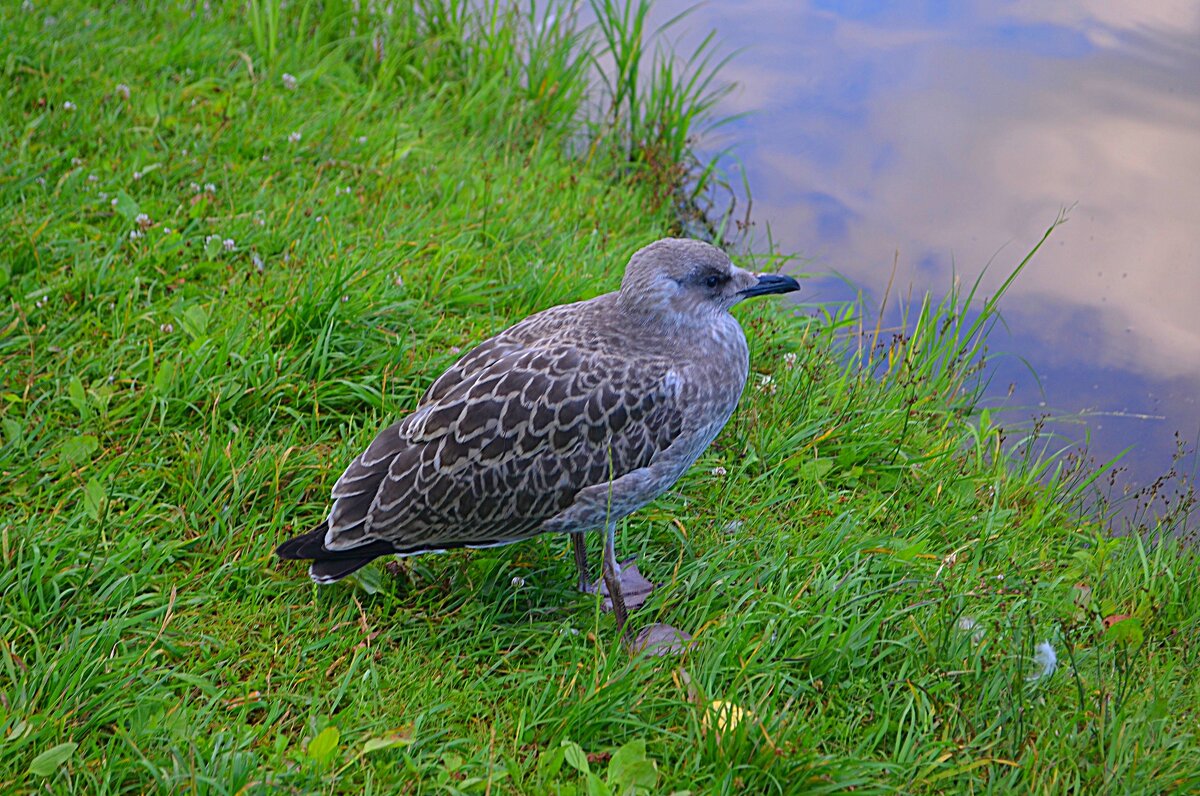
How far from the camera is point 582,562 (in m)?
4.02

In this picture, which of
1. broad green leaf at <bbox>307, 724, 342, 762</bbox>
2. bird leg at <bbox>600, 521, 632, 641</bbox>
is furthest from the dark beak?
broad green leaf at <bbox>307, 724, 342, 762</bbox>

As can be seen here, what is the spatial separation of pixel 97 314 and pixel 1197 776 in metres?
4.33

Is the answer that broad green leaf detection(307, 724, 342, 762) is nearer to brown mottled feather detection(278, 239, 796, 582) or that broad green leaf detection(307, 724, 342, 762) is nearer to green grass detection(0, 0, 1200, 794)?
green grass detection(0, 0, 1200, 794)

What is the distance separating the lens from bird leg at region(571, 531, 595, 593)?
13.1 ft

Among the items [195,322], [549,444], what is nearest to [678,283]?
[549,444]

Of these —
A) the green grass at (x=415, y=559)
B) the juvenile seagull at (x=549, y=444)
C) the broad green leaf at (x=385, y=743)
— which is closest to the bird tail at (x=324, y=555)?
the juvenile seagull at (x=549, y=444)

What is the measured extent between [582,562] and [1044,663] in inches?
61.6

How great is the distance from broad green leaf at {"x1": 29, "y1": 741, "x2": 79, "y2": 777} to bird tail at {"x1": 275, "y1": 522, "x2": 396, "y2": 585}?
0.89 m

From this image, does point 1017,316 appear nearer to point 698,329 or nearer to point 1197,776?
point 698,329

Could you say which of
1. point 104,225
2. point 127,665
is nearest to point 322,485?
point 127,665

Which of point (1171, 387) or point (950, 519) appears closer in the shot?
point (950, 519)

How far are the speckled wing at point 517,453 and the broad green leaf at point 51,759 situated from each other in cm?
98

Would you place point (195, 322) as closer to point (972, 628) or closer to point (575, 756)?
point (575, 756)

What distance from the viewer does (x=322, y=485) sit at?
415cm
